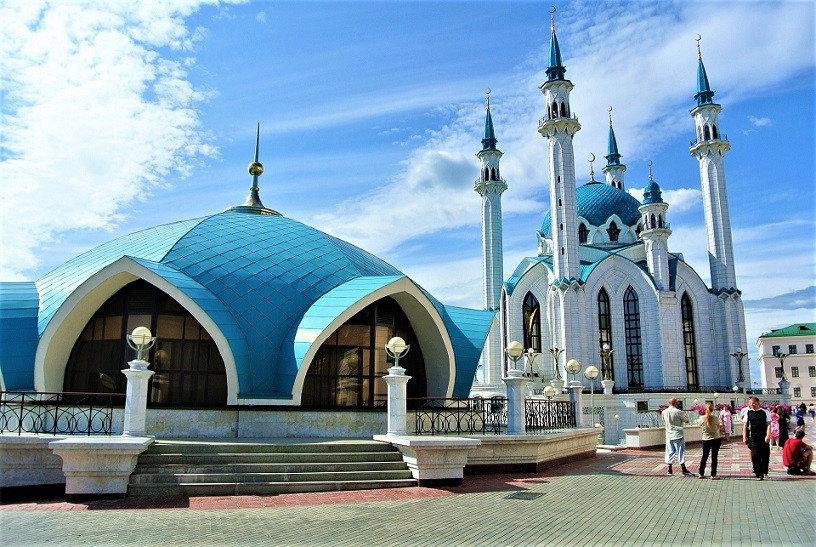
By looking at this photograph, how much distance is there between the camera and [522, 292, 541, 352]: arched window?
4191 cm

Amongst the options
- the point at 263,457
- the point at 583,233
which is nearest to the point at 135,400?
the point at 263,457

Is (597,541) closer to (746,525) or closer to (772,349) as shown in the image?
(746,525)

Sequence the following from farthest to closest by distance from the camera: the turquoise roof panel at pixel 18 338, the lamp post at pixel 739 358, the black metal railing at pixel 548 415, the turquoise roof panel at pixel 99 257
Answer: the lamp post at pixel 739 358 < the turquoise roof panel at pixel 99 257 < the black metal railing at pixel 548 415 < the turquoise roof panel at pixel 18 338

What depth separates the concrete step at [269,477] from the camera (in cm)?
929

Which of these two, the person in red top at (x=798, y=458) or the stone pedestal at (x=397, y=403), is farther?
the stone pedestal at (x=397, y=403)

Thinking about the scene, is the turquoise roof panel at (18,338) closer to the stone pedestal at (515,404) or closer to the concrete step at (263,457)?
the concrete step at (263,457)

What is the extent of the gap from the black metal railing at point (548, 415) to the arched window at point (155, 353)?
7.12 meters

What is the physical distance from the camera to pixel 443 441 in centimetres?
1005

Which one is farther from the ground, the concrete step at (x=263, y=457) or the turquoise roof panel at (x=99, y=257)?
the turquoise roof panel at (x=99, y=257)

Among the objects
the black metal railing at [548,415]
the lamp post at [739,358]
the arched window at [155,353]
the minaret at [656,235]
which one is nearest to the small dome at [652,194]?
the minaret at [656,235]

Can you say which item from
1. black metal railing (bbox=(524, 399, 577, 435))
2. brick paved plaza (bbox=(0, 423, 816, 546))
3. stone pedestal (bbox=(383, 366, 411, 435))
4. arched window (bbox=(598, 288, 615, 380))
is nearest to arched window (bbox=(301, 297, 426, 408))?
black metal railing (bbox=(524, 399, 577, 435))

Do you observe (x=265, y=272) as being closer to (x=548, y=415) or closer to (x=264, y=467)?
(x=264, y=467)

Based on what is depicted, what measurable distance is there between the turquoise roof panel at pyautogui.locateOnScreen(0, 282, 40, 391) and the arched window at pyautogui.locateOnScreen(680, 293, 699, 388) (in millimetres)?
38050

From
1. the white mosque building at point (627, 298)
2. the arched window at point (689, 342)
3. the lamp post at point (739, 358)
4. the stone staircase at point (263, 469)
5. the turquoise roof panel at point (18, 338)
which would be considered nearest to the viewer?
the stone staircase at point (263, 469)
